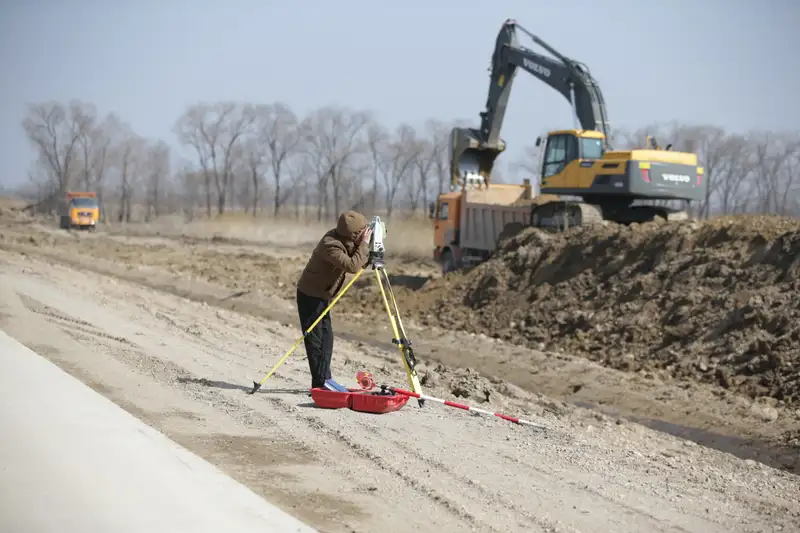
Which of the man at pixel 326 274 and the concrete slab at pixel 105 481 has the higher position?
the man at pixel 326 274

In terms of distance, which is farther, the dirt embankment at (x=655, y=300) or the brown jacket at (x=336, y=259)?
the dirt embankment at (x=655, y=300)

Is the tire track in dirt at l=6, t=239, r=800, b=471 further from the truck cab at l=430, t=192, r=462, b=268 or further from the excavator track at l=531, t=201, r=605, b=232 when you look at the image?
the excavator track at l=531, t=201, r=605, b=232

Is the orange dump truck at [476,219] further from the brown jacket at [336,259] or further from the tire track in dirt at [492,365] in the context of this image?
the brown jacket at [336,259]

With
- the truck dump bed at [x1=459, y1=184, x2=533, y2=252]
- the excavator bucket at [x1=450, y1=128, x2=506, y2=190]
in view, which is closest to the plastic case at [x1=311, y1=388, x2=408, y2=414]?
the truck dump bed at [x1=459, y1=184, x2=533, y2=252]

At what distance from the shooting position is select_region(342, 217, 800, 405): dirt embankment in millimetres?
13125

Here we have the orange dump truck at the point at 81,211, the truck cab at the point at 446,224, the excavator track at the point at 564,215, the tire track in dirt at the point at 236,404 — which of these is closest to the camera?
the tire track in dirt at the point at 236,404

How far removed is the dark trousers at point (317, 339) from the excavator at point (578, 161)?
1259cm

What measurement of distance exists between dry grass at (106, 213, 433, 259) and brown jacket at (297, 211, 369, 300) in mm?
30861

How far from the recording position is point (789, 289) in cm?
1384

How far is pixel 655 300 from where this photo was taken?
51.3ft

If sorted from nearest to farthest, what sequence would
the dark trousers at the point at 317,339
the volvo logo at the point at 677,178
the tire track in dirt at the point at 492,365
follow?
1. the dark trousers at the point at 317,339
2. the tire track in dirt at the point at 492,365
3. the volvo logo at the point at 677,178

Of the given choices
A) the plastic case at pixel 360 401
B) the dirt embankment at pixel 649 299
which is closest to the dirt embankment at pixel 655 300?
the dirt embankment at pixel 649 299

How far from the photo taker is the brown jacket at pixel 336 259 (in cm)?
834

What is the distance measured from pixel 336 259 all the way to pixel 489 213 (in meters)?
15.3
